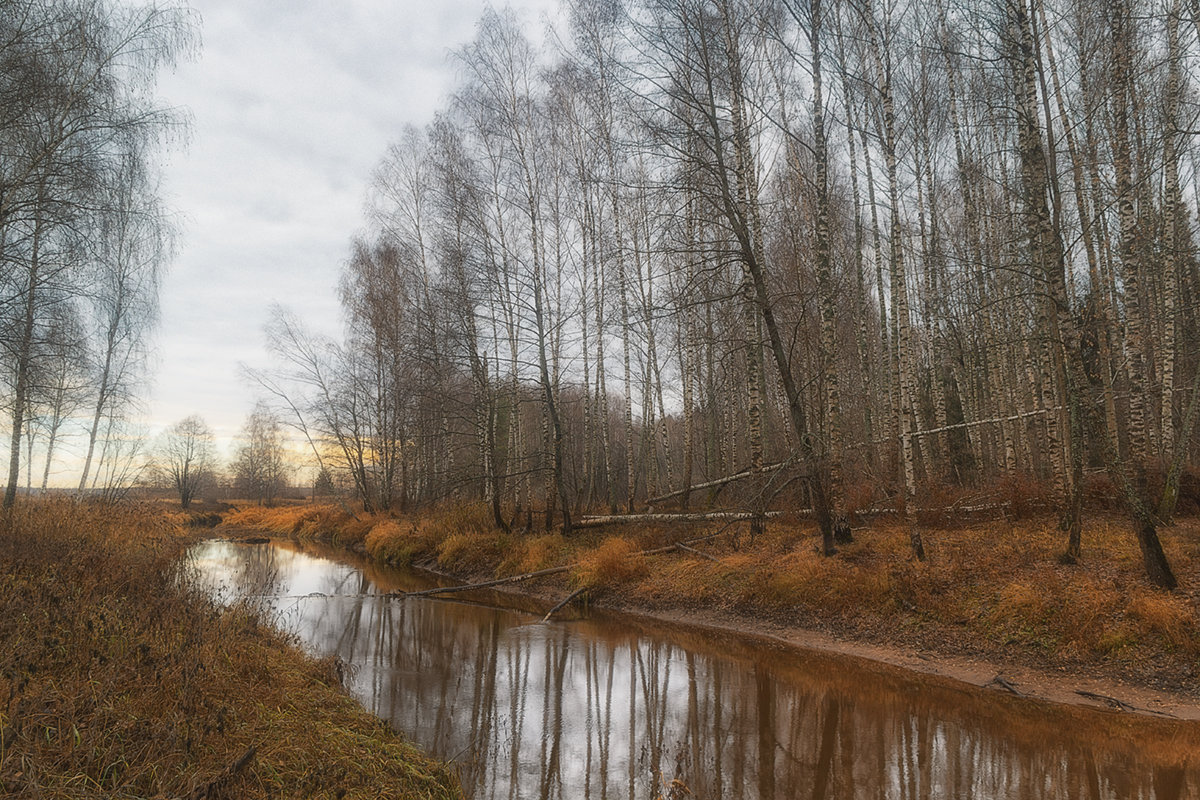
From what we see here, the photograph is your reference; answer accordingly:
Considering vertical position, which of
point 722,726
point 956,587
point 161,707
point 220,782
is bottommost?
point 722,726

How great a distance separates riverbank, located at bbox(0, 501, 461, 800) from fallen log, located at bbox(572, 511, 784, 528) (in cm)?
815

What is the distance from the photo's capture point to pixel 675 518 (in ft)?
44.8

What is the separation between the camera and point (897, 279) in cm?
1125

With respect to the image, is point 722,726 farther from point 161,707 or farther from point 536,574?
point 536,574

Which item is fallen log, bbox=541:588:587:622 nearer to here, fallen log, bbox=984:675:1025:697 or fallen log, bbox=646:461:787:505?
fallen log, bbox=646:461:787:505

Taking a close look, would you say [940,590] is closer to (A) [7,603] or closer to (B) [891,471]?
(B) [891,471]

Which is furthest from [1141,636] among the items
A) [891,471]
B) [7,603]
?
[7,603]

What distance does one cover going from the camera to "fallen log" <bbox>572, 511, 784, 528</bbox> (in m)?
12.7

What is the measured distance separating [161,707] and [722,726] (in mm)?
4650

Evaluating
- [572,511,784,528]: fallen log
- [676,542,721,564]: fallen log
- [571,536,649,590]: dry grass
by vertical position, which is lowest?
[571,536,649,590]: dry grass

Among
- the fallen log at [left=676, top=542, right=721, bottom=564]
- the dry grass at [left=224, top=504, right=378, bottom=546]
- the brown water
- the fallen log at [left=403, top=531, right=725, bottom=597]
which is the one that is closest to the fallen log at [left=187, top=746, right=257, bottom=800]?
the brown water

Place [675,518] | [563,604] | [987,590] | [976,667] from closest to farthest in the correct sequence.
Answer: [976,667] → [987,590] → [563,604] → [675,518]

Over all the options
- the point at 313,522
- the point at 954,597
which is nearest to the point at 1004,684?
the point at 954,597

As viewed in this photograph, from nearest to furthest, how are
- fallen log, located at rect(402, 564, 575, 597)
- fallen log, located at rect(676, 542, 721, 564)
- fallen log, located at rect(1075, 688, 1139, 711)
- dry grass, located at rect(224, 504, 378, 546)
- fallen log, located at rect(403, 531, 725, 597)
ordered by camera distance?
fallen log, located at rect(1075, 688, 1139, 711) < fallen log, located at rect(676, 542, 721, 564) < fallen log, located at rect(403, 531, 725, 597) < fallen log, located at rect(402, 564, 575, 597) < dry grass, located at rect(224, 504, 378, 546)
